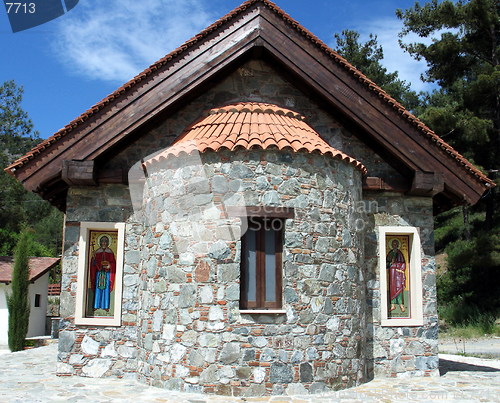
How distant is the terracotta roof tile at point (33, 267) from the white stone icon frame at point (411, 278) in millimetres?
15140

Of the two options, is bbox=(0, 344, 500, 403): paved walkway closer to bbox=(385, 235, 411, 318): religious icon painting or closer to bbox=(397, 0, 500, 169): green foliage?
bbox=(385, 235, 411, 318): religious icon painting

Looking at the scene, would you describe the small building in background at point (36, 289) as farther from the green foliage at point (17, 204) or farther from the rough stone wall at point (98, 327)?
the rough stone wall at point (98, 327)

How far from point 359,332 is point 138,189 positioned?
4.35 metres

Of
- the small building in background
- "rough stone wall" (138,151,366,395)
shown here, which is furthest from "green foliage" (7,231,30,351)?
"rough stone wall" (138,151,366,395)

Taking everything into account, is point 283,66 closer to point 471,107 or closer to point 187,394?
point 187,394

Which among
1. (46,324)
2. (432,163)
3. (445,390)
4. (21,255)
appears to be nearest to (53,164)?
(432,163)

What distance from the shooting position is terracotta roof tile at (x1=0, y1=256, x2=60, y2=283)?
20328 millimetres

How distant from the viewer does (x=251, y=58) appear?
9.41 meters

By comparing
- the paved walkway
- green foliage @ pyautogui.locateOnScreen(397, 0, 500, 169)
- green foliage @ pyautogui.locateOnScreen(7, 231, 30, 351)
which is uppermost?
green foliage @ pyautogui.locateOnScreen(397, 0, 500, 169)

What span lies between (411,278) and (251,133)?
13.5 feet

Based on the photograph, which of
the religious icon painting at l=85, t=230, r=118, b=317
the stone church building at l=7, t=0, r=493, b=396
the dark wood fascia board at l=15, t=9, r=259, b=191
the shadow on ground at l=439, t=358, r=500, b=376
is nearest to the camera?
the stone church building at l=7, t=0, r=493, b=396

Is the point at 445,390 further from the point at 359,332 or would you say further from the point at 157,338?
the point at 157,338

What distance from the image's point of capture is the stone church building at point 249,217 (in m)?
7.39

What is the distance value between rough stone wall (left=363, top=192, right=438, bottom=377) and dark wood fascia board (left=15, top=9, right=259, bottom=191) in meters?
3.57
